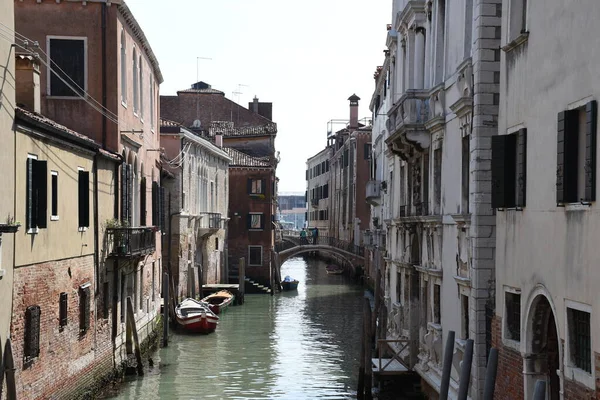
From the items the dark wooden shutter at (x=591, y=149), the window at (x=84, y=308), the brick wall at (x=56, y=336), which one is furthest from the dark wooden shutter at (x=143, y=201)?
the dark wooden shutter at (x=591, y=149)

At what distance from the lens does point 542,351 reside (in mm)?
10125

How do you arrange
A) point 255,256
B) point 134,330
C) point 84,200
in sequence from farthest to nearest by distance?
point 255,256
point 134,330
point 84,200

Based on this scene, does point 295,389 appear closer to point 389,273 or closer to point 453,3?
point 389,273

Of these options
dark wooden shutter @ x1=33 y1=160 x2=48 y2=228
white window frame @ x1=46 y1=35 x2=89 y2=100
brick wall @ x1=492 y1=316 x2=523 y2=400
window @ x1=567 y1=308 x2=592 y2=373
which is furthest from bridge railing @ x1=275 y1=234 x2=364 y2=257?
window @ x1=567 y1=308 x2=592 y2=373

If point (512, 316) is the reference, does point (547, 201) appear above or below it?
above

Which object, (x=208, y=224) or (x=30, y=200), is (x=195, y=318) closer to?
(x=208, y=224)

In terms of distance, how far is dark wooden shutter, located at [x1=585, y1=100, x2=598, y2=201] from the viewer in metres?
8.02

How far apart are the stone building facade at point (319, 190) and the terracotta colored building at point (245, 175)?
1429 centimetres

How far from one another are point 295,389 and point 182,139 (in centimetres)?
1350

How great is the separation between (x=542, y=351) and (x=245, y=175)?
34534 millimetres

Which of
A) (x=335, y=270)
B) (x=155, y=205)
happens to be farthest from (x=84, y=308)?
(x=335, y=270)

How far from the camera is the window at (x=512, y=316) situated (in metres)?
10.8

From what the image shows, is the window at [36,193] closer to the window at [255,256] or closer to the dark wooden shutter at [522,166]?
the dark wooden shutter at [522,166]

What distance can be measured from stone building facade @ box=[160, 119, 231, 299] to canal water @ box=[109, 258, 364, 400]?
87.5 inches
